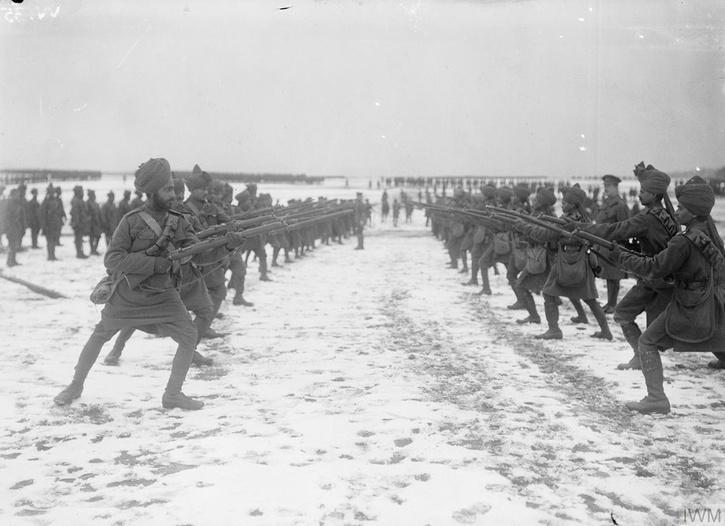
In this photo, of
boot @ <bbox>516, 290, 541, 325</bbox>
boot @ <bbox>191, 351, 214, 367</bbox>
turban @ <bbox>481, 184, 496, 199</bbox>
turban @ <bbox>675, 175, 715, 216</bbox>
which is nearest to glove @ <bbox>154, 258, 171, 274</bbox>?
boot @ <bbox>191, 351, 214, 367</bbox>

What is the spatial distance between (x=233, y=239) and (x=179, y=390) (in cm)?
143

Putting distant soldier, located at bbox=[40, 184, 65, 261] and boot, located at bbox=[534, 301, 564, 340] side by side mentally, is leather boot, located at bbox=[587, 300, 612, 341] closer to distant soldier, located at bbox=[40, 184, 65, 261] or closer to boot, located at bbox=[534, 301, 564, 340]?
boot, located at bbox=[534, 301, 564, 340]

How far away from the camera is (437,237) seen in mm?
29297

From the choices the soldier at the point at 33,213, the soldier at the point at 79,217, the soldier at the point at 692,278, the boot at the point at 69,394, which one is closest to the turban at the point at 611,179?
the soldier at the point at 692,278

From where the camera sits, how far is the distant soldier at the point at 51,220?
670 inches

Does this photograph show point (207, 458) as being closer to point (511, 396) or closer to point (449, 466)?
point (449, 466)

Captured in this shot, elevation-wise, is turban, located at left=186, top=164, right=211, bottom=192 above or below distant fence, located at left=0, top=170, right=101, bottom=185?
below

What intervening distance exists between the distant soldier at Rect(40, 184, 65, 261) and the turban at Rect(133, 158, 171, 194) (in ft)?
44.6

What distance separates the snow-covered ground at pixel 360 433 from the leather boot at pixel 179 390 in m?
0.09

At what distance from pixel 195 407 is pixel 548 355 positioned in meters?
3.87

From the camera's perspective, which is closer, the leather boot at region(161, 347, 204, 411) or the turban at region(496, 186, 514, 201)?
the leather boot at region(161, 347, 204, 411)

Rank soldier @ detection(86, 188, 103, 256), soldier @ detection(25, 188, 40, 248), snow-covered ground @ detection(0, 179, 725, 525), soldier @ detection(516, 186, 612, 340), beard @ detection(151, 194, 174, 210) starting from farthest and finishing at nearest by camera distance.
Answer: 1. soldier @ detection(25, 188, 40, 248)
2. soldier @ detection(86, 188, 103, 256)
3. soldier @ detection(516, 186, 612, 340)
4. beard @ detection(151, 194, 174, 210)
5. snow-covered ground @ detection(0, 179, 725, 525)

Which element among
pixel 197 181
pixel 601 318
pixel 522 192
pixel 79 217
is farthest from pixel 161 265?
pixel 79 217
